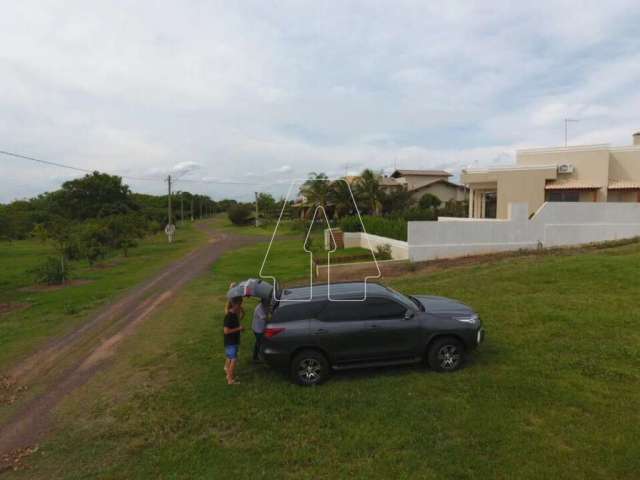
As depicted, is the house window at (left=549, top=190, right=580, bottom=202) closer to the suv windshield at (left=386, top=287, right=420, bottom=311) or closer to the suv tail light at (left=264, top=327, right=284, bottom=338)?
the suv windshield at (left=386, top=287, right=420, bottom=311)

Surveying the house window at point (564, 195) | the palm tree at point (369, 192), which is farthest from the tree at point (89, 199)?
the house window at point (564, 195)

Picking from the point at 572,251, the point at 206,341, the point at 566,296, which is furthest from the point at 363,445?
the point at 572,251

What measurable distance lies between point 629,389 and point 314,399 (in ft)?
15.0

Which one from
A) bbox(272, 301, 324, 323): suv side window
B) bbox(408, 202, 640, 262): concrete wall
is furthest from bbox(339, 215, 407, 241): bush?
bbox(272, 301, 324, 323): suv side window

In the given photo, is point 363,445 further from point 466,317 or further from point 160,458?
point 466,317

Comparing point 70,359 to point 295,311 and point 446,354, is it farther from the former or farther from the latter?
point 446,354

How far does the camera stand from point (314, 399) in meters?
6.41

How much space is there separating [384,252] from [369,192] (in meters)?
15.8

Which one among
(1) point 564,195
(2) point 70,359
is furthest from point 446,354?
(1) point 564,195

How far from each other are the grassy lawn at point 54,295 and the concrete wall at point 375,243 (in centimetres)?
1014

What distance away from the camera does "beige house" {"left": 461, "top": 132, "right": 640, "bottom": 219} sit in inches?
977

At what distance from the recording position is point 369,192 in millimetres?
36094

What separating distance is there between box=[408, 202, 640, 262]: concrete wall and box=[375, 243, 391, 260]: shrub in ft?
6.92

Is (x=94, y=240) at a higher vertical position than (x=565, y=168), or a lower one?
lower
